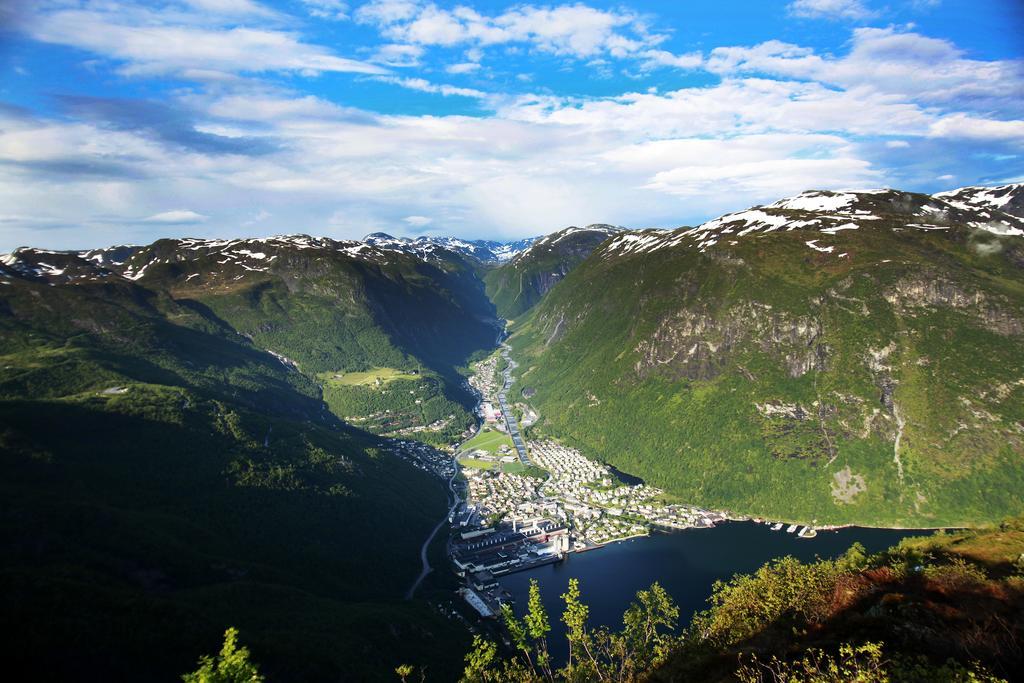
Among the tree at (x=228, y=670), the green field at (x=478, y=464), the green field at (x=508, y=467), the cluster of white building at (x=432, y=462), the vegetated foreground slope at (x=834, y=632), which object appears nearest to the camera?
the tree at (x=228, y=670)

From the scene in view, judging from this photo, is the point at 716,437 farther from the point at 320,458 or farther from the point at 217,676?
the point at 217,676

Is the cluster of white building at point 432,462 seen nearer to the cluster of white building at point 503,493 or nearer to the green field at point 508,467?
the green field at point 508,467

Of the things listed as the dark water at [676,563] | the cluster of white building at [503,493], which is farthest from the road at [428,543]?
the dark water at [676,563]

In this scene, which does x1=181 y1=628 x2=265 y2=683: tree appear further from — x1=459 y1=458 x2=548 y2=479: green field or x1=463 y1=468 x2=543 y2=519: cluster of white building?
x1=459 y1=458 x2=548 y2=479: green field

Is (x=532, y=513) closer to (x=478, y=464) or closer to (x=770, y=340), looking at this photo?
(x=478, y=464)

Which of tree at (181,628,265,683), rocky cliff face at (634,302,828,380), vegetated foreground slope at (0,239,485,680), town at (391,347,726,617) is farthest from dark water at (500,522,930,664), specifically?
tree at (181,628,265,683)

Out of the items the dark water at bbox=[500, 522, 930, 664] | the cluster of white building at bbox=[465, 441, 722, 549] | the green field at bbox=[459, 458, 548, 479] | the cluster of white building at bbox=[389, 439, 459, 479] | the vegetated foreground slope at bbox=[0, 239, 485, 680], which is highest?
the vegetated foreground slope at bbox=[0, 239, 485, 680]

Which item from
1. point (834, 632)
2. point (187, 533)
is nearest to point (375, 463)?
point (187, 533)

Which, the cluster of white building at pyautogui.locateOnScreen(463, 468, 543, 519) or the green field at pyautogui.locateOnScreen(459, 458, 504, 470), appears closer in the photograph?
the cluster of white building at pyautogui.locateOnScreen(463, 468, 543, 519)

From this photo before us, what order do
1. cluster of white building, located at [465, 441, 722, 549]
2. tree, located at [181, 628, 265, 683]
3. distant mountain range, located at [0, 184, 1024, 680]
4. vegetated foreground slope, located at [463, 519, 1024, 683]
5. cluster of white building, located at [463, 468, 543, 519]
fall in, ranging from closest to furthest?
tree, located at [181, 628, 265, 683], vegetated foreground slope, located at [463, 519, 1024, 683], distant mountain range, located at [0, 184, 1024, 680], cluster of white building, located at [465, 441, 722, 549], cluster of white building, located at [463, 468, 543, 519]
